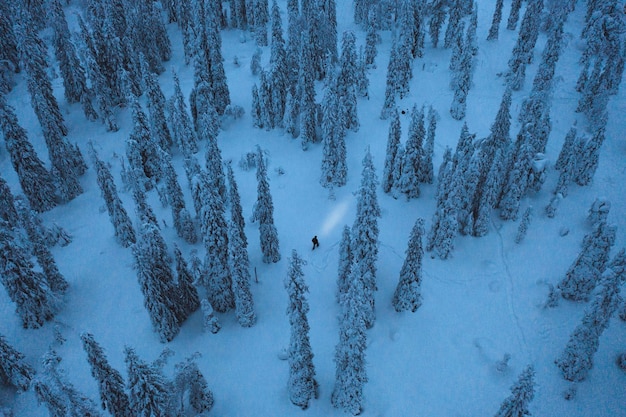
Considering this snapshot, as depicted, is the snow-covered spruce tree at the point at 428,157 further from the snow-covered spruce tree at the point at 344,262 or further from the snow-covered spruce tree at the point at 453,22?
the snow-covered spruce tree at the point at 453,22

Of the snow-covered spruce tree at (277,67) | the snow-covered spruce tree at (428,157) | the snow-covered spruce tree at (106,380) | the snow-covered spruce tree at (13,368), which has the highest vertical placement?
the snow-covered spruce tree at (277,67)

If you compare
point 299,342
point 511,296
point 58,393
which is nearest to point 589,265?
point 511,296

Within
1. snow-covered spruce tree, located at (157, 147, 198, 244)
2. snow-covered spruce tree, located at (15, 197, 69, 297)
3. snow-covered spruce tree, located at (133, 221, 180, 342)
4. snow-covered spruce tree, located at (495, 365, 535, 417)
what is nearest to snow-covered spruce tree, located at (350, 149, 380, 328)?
snow-covered spruce tree, located at (495, 365, 535, 417)

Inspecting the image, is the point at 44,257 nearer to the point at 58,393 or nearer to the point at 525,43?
the point at 58,393

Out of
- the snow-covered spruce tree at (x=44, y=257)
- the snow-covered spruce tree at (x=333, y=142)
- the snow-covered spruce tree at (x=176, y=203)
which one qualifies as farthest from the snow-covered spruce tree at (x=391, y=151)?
the snow-covered spruce tree at (x=44, y=257)

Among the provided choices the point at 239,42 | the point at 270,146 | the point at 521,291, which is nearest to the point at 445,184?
the point at 521,291

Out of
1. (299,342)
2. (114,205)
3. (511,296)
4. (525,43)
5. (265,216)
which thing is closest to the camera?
(299,342)

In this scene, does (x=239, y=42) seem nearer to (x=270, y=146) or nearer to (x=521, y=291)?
(x=270, y=146)
